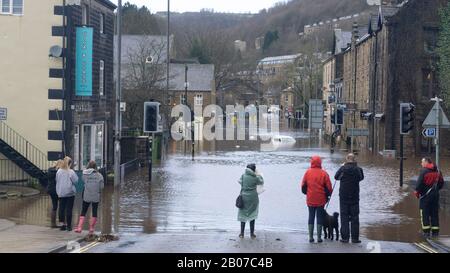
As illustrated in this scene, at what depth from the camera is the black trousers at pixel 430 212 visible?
16.8 meters

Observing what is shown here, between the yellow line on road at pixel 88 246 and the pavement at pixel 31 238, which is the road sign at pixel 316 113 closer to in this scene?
the pavement at pixel 31 238

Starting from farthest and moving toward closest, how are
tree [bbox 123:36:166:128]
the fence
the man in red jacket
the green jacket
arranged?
tree [bbox 123:36:166:128]
the fence
the green jacket
the man in red jacket

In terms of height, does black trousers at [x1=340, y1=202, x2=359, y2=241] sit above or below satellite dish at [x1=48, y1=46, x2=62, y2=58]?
below

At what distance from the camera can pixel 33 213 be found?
20.9 meters

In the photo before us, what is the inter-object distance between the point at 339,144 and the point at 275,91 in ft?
324

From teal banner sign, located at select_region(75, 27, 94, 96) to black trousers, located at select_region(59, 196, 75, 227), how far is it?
10.5 meters

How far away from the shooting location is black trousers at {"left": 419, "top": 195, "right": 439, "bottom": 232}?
1678 cm

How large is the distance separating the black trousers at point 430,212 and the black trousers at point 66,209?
298 inches

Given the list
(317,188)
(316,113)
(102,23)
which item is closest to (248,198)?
(317,188)

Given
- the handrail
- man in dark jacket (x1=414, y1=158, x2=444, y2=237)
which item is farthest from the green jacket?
the handrail

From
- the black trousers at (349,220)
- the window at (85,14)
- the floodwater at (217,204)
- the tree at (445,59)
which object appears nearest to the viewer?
the black trousers at (349,220)

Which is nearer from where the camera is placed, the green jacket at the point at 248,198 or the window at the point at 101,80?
the green jacket at the point at 248,198

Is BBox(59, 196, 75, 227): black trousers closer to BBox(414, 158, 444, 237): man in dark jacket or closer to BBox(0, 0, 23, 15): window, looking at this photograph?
BBox(414, 158, 444, 237): man in dark jacket

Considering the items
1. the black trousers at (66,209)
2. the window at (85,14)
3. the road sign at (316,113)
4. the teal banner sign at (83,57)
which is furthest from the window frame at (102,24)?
the road sign at (316,113)
